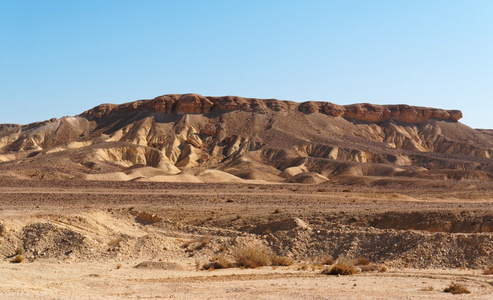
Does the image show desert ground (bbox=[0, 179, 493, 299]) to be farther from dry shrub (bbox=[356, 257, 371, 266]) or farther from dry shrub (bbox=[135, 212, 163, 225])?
dry shrub (bbox=[356, 257, 371, 266])

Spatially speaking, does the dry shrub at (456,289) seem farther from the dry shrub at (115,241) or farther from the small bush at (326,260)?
the dry shrub at (115,241)

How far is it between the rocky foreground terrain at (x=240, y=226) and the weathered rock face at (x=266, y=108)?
13308 mm

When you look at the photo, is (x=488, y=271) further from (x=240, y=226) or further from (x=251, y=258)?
(x=240, y=226)

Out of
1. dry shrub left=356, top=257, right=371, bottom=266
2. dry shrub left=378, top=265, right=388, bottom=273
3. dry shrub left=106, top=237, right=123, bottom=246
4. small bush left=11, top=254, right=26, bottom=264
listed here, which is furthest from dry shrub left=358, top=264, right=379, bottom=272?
small bush left=11, top=254, right=26, bottom=264

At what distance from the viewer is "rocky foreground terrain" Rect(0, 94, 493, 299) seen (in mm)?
15312

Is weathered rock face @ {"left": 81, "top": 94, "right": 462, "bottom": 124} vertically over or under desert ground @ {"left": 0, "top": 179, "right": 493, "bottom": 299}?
over

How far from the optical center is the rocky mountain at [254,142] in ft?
263

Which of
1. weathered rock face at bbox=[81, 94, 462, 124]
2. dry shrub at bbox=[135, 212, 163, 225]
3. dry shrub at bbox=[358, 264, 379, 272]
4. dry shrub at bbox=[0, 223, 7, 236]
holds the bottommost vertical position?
dry shrub at bbox=[358, 264, 379, 272]

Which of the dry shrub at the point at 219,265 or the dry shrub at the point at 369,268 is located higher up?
the dry shrub at the point at 369,268

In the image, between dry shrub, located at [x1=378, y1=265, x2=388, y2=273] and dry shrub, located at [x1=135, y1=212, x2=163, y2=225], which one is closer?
dry shrub, located at [x1=378, y1=265, x2=388, y2=273]

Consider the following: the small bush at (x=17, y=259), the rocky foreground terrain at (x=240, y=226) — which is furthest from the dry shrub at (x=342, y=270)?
the small bush at (x=17, y=259)

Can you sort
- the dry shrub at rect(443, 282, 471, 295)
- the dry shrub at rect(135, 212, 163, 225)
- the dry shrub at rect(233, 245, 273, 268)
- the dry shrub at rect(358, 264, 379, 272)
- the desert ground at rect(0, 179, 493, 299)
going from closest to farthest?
the dry shrub at rect(443, 282, 471, 295)
the desert ground at rect(0, 179, 493, 299)
the dry shrub at rect(358, 264, 379, 272)
the dry shrub at rect(233, 245, 273, 268)
the dry shrub at rect(135, 212, 163, 225)

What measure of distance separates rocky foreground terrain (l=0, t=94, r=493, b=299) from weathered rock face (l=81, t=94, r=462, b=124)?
43.7ft

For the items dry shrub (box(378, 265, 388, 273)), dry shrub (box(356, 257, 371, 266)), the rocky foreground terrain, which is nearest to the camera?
the rocky foreground terrain
